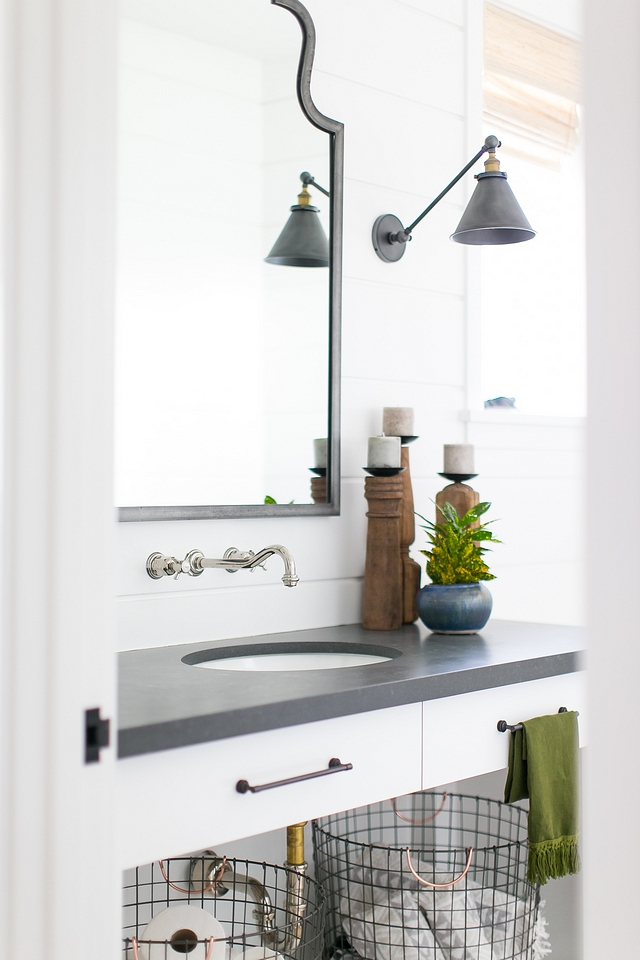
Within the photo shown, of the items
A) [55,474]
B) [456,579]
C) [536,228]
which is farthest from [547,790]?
[536,228]

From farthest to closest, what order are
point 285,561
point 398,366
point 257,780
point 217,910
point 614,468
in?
point 398,366 → point 217,910 → point 285,561 → point 257,780 → point 614,468

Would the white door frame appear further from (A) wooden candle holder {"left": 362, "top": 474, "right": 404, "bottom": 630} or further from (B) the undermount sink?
(A) wooden candle holder {"left": 362, "top": 474, "right": 404, "bottom": 630}

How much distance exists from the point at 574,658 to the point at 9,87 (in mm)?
1333

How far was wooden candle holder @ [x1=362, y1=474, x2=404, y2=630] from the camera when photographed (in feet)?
6.52

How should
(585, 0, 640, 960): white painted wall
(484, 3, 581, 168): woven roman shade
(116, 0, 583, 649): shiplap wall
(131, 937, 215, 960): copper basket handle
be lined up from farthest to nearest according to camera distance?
(484, 3, 581, 168): woven roman shade → (116, 0, 583, 649): shiplap wall → (131, 937, 215, 960): copper basket handle → (585, 0, 640, 960): white painted wall

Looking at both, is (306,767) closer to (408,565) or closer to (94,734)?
(94,734)

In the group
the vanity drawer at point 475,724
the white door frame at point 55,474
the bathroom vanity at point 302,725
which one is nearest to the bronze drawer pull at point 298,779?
the bathroom vanity at point 302,725

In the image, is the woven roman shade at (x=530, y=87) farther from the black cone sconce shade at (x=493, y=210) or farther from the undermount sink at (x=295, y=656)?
the undermount sink at (x=295, y=656)

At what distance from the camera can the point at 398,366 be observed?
221 centimetres

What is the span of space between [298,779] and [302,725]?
0.07m

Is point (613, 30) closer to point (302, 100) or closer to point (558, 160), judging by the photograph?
point (302, 100)

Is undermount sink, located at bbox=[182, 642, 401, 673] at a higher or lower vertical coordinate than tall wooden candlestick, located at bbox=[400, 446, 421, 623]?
lower

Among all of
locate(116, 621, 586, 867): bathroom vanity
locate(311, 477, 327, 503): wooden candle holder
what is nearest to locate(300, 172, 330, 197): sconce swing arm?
locate(311, 477, 327, 503): wooden candle holder

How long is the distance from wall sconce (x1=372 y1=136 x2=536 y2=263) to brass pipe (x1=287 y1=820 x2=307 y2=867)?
4.16 feet
